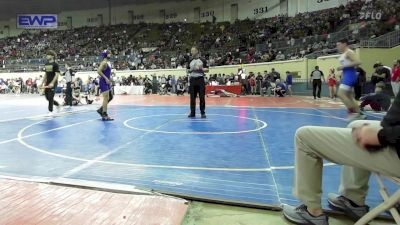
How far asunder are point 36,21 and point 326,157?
4592 centimetres

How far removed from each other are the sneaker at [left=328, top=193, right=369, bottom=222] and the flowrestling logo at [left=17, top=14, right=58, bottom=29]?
1733 inches

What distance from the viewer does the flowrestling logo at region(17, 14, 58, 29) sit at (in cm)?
4209

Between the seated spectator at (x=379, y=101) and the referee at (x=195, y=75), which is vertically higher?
the referee at (x=195, y=75)

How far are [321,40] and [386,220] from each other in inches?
922

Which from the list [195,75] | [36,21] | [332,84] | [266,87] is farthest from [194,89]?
[36,21]

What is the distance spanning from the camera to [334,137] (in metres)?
2.43

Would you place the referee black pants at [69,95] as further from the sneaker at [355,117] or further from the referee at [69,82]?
the sneaker at [355,117]

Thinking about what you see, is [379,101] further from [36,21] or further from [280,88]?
[36,21]

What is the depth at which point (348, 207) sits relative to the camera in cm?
282

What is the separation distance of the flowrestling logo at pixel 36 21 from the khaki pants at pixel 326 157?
44.1m

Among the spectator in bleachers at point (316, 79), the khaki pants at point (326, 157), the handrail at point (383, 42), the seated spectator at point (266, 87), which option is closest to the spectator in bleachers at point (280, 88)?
the seated spectator at point (266, 87)

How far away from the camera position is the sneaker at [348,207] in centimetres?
278

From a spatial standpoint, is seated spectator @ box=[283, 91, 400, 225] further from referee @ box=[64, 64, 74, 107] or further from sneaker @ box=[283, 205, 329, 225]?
referee @ box=[64, 64, 74, 107]

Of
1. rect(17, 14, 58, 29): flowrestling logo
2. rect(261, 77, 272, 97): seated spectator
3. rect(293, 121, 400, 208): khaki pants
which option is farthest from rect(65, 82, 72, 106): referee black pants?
rect(17, 14, 58, 29): flowrestling logo
